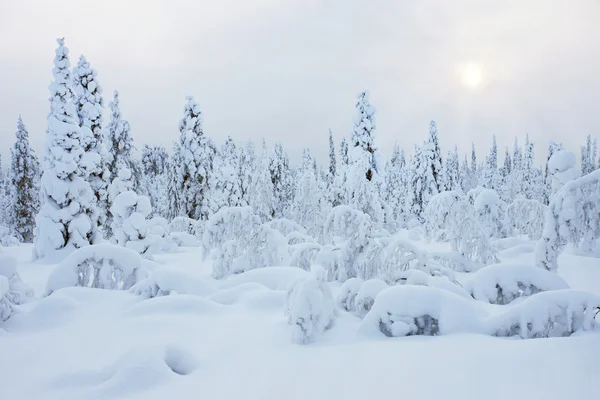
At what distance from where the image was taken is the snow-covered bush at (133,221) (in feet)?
52.2

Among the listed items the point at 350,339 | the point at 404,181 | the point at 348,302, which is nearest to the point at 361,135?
the point at 348,302

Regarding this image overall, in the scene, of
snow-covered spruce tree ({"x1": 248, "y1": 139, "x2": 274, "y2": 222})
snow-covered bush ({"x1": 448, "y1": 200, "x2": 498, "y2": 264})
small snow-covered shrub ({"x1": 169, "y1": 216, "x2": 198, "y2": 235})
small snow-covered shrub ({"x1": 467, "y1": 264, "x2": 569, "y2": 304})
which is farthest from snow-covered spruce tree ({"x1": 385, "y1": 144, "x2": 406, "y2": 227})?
small snow-covered shrub ({"x1": 467, "y1": 264, "x2": 569, "y2": 304})

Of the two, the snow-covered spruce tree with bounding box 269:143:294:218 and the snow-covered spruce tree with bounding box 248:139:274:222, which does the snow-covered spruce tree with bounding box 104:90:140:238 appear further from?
the snow-covered spruce tree with bounding box 269:143:294:218

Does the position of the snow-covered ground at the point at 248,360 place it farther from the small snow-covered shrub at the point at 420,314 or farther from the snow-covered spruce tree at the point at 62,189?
the snow-covered spruce tree at the point at 62,189

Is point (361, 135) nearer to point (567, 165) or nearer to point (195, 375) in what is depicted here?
point (567, 165)

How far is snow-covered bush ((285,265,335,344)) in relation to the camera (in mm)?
4559

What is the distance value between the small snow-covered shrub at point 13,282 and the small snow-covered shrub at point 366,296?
6.10 metres

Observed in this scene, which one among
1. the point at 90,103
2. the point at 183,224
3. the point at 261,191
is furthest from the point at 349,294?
the point at 261,191

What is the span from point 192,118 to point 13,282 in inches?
922

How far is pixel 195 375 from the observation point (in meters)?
3.76

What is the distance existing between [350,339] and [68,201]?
15.4 metres

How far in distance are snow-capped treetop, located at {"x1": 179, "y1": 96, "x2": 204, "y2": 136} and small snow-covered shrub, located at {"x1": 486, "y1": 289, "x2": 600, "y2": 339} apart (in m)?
27.9

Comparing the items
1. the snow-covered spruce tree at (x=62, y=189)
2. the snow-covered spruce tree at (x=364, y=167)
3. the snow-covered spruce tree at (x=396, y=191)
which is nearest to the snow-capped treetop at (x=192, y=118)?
the snow-covered spruce tree at (x=62, y=189)

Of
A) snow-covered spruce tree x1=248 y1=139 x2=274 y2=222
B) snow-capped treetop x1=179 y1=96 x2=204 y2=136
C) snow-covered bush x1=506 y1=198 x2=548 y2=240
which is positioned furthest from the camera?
snow-covered spruce tree x1=248 y1=139 x2=274 y2=222
